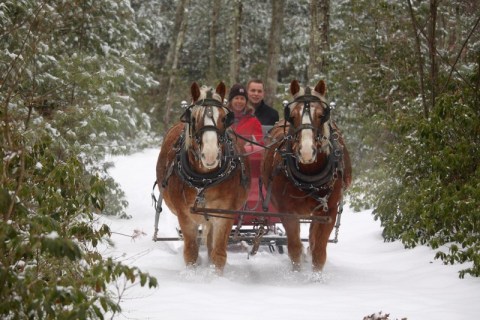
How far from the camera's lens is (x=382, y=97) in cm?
1066

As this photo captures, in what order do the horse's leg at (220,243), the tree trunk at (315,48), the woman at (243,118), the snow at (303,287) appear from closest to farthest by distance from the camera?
the snow at (303,287) < the horse's leg at (220,243) < the woman at (243,118) < the tree trunk at (315,48)

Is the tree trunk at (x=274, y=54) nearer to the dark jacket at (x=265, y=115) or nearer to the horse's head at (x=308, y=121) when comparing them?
the dark jacket at (x=265, y=115)

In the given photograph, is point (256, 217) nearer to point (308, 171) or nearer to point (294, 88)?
point (308, 171)

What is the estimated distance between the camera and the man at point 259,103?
885cm

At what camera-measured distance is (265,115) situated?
29.6 feet

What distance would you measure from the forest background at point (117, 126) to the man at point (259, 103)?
159cm

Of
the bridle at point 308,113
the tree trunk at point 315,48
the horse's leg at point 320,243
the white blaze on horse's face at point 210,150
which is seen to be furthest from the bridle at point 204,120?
the tree trunk at point 315,48

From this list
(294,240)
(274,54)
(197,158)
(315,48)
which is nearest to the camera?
(197,158)

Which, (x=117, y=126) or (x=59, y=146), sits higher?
(x=117, y=126)

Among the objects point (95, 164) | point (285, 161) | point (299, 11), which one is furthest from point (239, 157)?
point (299, 11)

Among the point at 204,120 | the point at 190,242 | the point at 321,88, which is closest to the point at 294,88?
the point at 321,88

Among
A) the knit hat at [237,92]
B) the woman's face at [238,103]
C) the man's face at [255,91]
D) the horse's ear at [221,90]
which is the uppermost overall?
the man's face at [255,91]

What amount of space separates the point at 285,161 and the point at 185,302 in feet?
6.67

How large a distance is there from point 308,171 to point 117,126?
3550mm
